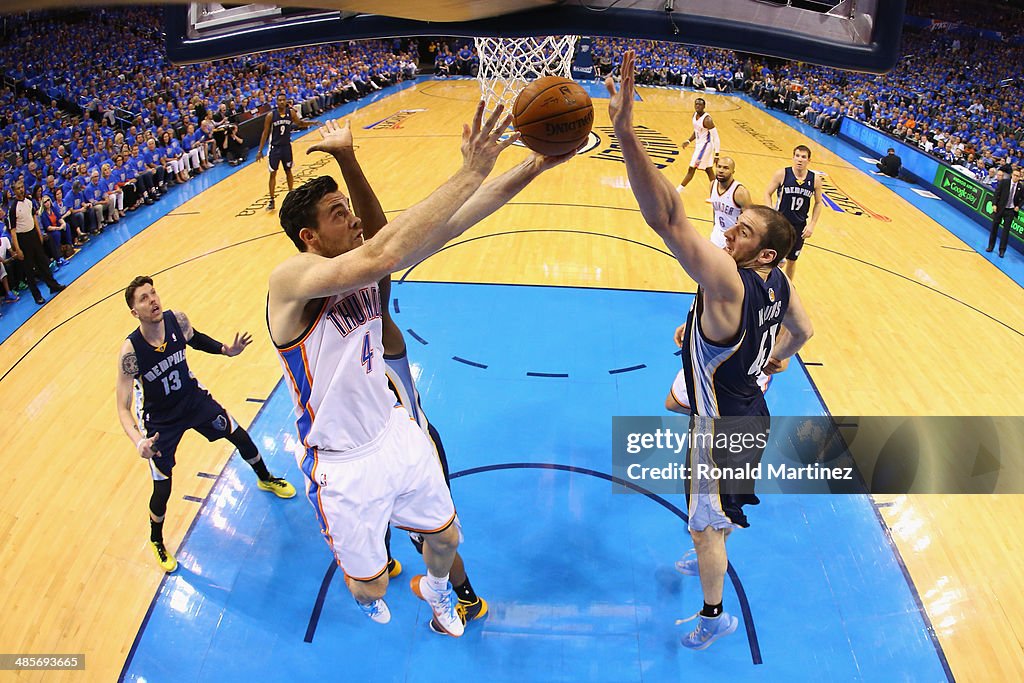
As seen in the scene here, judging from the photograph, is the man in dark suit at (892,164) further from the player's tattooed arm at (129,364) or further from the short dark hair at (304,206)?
the player's tattooed arm at (129,364)

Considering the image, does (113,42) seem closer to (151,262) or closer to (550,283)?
(151,262)

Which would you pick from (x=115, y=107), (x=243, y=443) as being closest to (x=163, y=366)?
(x=243, y=443)

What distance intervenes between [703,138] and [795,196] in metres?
Result: 3.76

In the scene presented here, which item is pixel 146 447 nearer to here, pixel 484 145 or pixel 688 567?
pixel 484 145

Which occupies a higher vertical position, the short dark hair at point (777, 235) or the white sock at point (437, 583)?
the short dark hair at point (777, 235)

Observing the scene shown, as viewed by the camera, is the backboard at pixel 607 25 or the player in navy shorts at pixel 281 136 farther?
the player in navy shorts at pixel 281 136

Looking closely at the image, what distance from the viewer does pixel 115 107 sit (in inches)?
604

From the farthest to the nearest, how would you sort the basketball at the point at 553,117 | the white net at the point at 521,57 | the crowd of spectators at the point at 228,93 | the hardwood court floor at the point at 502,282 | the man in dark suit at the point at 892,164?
1. the man in dark suit at the point at 892,164
2. the crowd of spectators at the point at 228,93
3. the white net at the point at 521,57
4. the hardwood court floor at the point at 502,282
5. the basketball at the point at 553,117

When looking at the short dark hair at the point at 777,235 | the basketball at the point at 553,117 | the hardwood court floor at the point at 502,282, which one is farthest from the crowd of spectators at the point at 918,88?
the basketball at the point at 553,117

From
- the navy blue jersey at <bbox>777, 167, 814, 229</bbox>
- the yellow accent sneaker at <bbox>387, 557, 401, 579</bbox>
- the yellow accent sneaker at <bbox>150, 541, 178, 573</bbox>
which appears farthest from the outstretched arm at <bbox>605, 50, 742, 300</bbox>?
the navy blue jersey at <bbox>777, 167, 814, 229</bbox>

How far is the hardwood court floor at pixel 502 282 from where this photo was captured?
4406 mm

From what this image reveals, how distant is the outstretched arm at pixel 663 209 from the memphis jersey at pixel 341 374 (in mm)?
1312

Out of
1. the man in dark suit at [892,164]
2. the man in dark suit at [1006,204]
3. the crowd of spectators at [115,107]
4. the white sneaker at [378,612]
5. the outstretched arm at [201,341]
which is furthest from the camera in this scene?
the man in dark suit at [892,164]

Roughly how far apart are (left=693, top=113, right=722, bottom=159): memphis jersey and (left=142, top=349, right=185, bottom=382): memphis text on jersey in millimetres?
8986
